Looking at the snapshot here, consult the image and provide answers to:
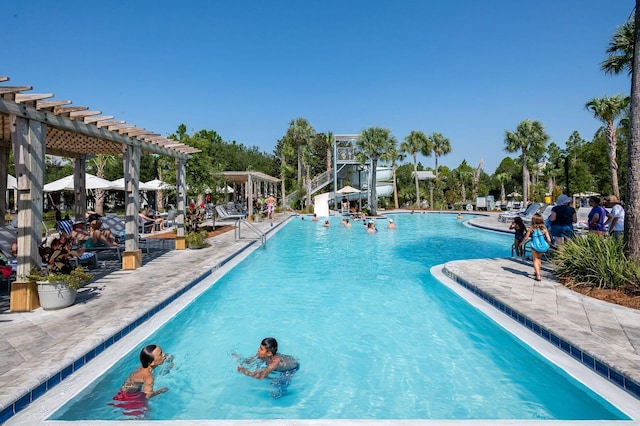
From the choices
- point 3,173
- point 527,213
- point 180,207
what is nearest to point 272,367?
point 180,207

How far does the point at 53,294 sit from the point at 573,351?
653 centimetres

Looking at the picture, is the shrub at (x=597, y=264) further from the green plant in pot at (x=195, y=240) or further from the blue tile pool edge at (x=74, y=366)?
the green plant in pot at (x=195, y=240)

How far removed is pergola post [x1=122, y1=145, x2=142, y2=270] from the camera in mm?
8102

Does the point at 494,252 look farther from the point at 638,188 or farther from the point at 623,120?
the point at 623,120

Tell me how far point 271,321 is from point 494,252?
9.54 meters

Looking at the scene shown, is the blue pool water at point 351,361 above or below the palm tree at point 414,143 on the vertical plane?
below

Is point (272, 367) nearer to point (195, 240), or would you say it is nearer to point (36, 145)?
point (36, 145)

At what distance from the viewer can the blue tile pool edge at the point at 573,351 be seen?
3.21 metres

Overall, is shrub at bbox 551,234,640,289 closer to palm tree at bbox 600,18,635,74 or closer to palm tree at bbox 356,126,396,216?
palm tree at bbox 600,18,635,74

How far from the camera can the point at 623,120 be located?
26.7m

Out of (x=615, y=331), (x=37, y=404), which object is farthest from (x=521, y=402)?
(x=37, y=404)

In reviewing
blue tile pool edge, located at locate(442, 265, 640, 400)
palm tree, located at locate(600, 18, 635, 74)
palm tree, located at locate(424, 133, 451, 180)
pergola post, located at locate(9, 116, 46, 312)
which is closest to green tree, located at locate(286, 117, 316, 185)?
palm tree, located at locate(424, 133, 451, 180)

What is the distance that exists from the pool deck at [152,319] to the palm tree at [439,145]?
36.5m

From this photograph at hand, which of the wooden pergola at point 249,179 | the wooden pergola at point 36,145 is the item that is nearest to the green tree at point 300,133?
the wooden pergola at point 249,179
